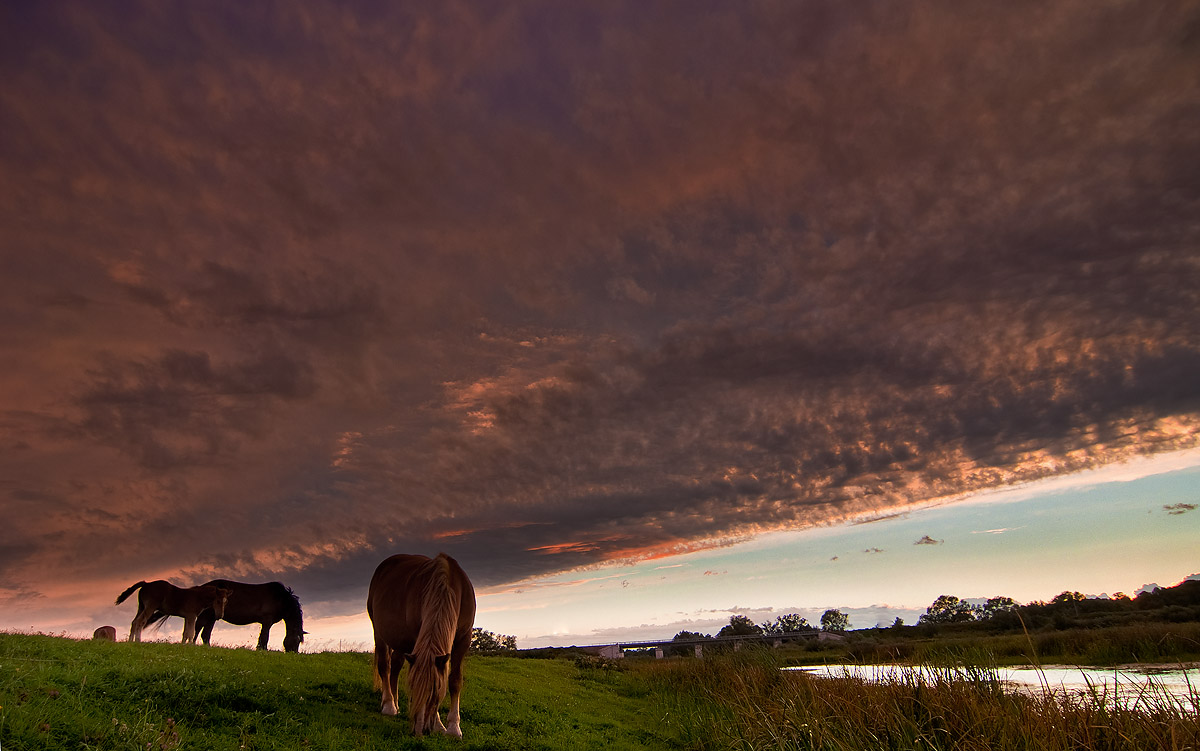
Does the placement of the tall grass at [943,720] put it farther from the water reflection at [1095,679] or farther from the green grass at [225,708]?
the green grass at [225,708]

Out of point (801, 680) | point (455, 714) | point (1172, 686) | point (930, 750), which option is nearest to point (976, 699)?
point (930, 750)

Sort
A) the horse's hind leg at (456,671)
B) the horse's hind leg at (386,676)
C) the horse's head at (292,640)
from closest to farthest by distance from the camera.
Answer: the horse's hind leg at (456,671)
the horse's hind leg at (386,676)
the horse's head at (292,640)

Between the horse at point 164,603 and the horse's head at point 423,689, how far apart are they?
568 inches

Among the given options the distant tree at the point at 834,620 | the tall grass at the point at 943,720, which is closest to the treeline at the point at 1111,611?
the tall grass at the point at 943,720

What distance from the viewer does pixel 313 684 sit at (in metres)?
12.2

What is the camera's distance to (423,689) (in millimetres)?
9727

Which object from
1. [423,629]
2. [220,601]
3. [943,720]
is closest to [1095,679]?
[943,720]

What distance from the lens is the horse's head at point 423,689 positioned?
31.8 feet

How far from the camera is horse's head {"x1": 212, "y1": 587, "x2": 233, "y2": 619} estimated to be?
20141mm

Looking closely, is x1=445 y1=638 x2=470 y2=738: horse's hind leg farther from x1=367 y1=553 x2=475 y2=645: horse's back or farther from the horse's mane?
the horse's mane

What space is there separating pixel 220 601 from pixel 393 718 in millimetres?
13156

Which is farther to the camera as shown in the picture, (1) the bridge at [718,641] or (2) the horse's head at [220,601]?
(1) the bridge at [718,641]

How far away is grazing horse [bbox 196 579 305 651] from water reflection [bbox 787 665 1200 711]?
18.4 meters

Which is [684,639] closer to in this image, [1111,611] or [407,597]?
[1111,611]
